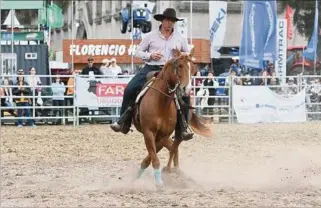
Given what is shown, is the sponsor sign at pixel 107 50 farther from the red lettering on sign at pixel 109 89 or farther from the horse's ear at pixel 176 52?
the horse's ear at pixel 176 52

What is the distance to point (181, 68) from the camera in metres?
8.16

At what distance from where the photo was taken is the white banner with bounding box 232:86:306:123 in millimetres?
20859

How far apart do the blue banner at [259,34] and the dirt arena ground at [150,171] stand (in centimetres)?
704

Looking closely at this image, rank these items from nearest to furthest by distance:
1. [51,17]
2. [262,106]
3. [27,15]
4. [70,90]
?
[70,90], [262,106], [51,17], [27,15]

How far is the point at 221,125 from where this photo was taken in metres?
19.9

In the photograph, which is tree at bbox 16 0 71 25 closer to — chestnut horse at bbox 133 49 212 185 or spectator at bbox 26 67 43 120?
spectator at bbox 26 67 43 120

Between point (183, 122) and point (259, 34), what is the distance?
1561 centimetres

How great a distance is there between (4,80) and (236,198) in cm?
1413

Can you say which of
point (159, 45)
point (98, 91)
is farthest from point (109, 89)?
point (159, 45)

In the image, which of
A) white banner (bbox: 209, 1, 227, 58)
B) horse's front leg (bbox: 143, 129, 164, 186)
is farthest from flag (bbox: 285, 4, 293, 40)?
horse's front leg (bbox: 143, 129, 164, 186)

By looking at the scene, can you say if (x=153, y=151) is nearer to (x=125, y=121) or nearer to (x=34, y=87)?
(x=125, y=121)

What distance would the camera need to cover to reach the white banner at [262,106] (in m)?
20.9

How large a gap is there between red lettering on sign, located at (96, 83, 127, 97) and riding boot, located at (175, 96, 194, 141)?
11.4 metres

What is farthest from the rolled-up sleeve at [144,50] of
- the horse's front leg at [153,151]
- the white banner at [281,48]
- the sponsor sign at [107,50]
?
the sponsor sign at [107,50]
